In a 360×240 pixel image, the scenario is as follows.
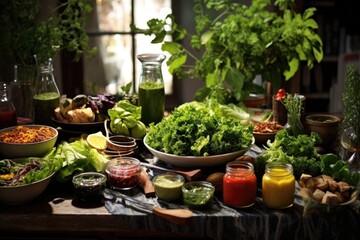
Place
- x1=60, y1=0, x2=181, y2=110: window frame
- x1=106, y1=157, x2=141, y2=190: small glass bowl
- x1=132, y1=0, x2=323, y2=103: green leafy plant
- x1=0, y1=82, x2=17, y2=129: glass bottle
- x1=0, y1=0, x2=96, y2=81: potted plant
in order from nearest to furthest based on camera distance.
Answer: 1. x1=106, y1=157, x2=141, y2=190: small glass bowl
2. x1=0, y1=82, x2=17, y2=129: glass bottle
3. x1=0, y1=0, x2=96, y2=81: potted plant
4. x1=132, y1=0, x2=323, y2=103: green leafy plant
5. x1=60, y1=0, x2=181, y2=110: window frame

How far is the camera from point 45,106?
87.9 inches

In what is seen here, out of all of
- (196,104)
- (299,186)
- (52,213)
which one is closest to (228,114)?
(196,104)

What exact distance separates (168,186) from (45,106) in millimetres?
772

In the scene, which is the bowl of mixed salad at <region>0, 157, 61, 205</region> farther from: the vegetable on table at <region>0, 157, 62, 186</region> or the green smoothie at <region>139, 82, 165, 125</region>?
the green smoothie at <region>139, 82, 165, 125</region>

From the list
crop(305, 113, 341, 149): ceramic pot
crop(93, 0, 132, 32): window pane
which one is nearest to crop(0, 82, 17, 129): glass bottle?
crop(305, 113, 341, 149): ceramic pot

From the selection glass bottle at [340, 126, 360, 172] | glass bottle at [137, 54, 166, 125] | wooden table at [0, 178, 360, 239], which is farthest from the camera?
glass bottle at [137, 54, 166, 125]

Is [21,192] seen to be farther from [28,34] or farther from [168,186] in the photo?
[28,34]

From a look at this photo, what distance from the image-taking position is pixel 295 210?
166cm

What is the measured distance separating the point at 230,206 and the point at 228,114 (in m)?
0.70

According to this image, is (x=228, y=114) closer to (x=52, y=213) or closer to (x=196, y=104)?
(x=196, y=104)

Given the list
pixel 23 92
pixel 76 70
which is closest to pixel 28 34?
pixel 23 92

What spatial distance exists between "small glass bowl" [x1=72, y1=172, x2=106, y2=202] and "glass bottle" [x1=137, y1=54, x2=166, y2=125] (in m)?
0.54

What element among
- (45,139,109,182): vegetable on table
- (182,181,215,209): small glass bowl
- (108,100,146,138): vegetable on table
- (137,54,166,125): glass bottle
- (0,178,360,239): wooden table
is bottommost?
(0,178,360,239): wooden table

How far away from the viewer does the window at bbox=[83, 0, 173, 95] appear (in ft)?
12.1
